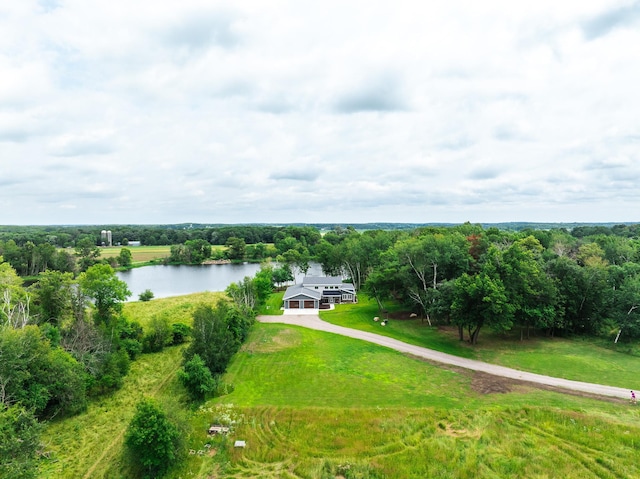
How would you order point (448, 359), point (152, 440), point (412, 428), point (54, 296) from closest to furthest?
point (152, 440) → point (412, 428) → point (448, 359) → point (54, 296)

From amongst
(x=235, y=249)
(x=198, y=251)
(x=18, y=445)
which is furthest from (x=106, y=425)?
(x=235, y=249)

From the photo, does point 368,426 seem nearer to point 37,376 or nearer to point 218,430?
point 218,430

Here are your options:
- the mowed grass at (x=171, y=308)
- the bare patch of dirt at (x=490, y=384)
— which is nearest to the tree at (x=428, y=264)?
the bare patch of dirt at (x=490, y=384)

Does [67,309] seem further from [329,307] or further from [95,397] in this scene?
[329,307]

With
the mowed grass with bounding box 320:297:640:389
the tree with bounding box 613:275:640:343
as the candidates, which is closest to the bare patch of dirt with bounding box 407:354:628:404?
the mowed grass with bounding box 320:297:640:389

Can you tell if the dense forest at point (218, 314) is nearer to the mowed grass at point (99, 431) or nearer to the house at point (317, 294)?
the mowed grass at point (99, 431)

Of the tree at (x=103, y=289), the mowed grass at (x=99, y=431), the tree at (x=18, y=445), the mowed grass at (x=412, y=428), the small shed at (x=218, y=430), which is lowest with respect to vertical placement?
the mowed grass at (x=99, y=431)

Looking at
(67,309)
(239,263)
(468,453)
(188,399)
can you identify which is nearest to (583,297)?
(468,453)
